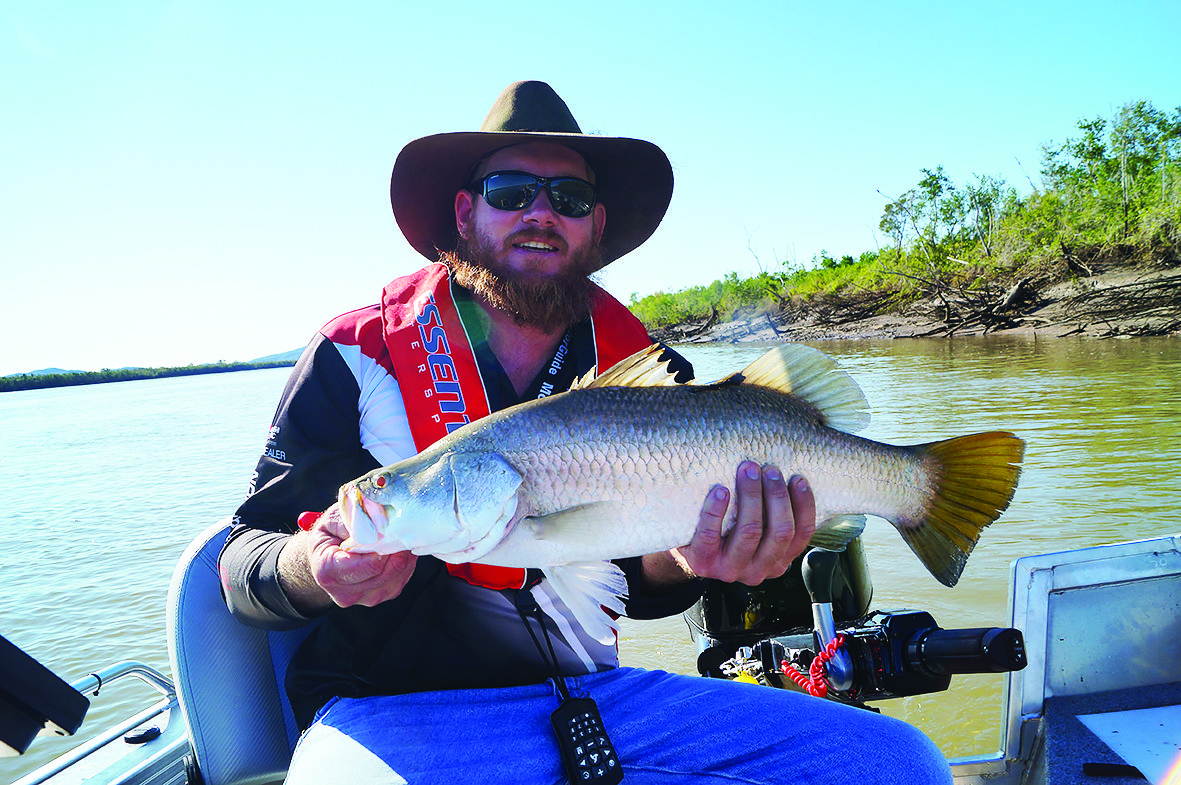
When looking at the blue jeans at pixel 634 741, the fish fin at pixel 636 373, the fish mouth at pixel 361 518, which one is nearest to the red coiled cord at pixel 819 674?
the blue jeans at pixel 634 741

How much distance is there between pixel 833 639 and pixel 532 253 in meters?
1.78

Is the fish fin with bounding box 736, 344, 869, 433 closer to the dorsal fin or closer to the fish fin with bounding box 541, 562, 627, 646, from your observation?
the dorsal fin

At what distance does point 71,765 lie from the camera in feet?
7.68

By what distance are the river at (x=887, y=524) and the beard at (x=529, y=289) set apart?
281 centimetres

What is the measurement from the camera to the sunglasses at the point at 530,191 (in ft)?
8.74

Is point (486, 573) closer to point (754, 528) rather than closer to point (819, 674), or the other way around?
point (754, 528)

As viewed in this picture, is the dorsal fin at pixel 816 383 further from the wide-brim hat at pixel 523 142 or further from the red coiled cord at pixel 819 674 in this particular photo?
the wide-brim hat at pixel 523 142

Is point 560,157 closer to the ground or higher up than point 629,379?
higher up

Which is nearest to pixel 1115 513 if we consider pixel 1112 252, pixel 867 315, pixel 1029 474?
pixel 1029 474

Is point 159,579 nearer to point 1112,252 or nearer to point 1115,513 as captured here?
point 1115,513

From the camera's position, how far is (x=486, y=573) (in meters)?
2.11

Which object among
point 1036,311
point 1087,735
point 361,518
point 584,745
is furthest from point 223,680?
point 1036,311

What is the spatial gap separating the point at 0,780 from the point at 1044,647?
5.55m

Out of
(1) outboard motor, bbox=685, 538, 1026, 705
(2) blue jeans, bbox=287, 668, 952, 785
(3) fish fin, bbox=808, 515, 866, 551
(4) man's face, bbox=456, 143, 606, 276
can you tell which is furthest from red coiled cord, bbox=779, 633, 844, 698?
(4) man's face, bbox=456, 143, 606, 276
